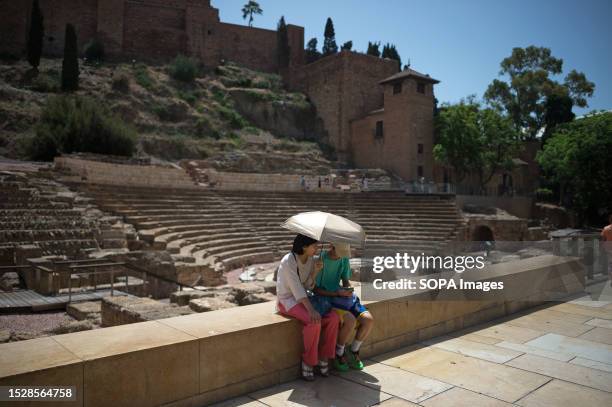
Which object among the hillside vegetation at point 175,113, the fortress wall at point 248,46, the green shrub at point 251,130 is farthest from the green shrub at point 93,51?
the green shrub at point 251,130

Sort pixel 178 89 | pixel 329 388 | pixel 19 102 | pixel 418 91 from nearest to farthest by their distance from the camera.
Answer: pixel 329 388 < pixel 19 102 < pixel 418 91 < pixel 178 89

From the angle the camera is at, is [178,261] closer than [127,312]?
No

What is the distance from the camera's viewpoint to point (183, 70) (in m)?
44.0

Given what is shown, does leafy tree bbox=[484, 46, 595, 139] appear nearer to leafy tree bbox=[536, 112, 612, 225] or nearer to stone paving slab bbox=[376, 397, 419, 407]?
leafy tree bbox=[536, 112, 612, 225]

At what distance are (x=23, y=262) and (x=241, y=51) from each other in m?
46.6

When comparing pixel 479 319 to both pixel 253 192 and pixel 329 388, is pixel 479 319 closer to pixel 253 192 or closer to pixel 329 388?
pixel 329 388

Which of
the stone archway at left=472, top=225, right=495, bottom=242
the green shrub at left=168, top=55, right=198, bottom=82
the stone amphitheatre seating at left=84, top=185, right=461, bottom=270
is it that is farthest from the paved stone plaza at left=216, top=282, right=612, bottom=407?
the green shrub at left=168, top=55, right=198, bottom=82

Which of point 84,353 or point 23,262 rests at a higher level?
point 84,353

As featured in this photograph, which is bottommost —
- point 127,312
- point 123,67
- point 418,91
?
point 127,312

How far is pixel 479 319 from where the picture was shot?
5.73 metres

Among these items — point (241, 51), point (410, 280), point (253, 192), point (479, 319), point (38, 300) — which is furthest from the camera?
point (241, 51)

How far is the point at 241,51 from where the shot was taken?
53.3 meters

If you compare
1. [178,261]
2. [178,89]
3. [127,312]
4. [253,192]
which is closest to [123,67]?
[178,89]

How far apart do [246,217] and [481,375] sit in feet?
60.2
